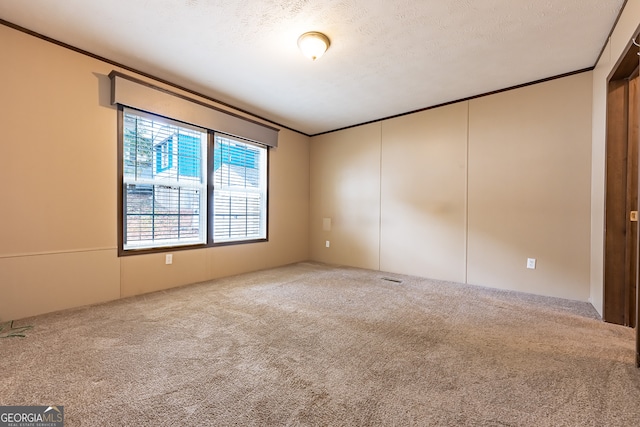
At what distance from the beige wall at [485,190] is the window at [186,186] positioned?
1.74 m

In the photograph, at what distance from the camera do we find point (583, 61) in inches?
114

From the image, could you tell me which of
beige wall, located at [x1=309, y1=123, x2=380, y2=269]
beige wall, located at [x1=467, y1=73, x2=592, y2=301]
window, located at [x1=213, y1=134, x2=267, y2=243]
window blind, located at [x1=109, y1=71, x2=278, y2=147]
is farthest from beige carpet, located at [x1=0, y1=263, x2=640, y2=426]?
window blind, located at [x1=109, y1=71, x2=278, y2=147]

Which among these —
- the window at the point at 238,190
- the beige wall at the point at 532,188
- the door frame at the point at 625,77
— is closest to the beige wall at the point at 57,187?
the window at the point at 238,190

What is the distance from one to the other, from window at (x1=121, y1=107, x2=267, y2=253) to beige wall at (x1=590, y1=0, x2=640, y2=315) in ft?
13.7

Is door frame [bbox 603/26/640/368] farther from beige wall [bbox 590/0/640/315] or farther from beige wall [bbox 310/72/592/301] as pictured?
beige wall [bbox 310/72/592/301]

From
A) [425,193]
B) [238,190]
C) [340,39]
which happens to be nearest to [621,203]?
[425,193]

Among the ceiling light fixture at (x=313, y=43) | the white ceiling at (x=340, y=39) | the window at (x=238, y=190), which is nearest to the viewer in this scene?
the white ceiling at (x=340, y=39)

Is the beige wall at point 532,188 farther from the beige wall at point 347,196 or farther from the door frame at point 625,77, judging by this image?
the beige wall at point 347,196

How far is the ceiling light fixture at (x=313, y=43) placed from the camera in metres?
2.46

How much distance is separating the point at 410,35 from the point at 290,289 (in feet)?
9.84

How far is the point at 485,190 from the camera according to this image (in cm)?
366

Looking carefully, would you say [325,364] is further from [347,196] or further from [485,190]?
[347,196]

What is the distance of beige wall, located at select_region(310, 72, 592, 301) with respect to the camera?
313cm

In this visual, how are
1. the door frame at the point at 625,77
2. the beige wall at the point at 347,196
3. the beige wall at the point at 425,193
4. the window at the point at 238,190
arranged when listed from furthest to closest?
1. the beige wall at the point at 347,196
2. the window at the point at 238,190
3. the beige wall at the point at 425,193
4. the door frame at the point at 625,77
